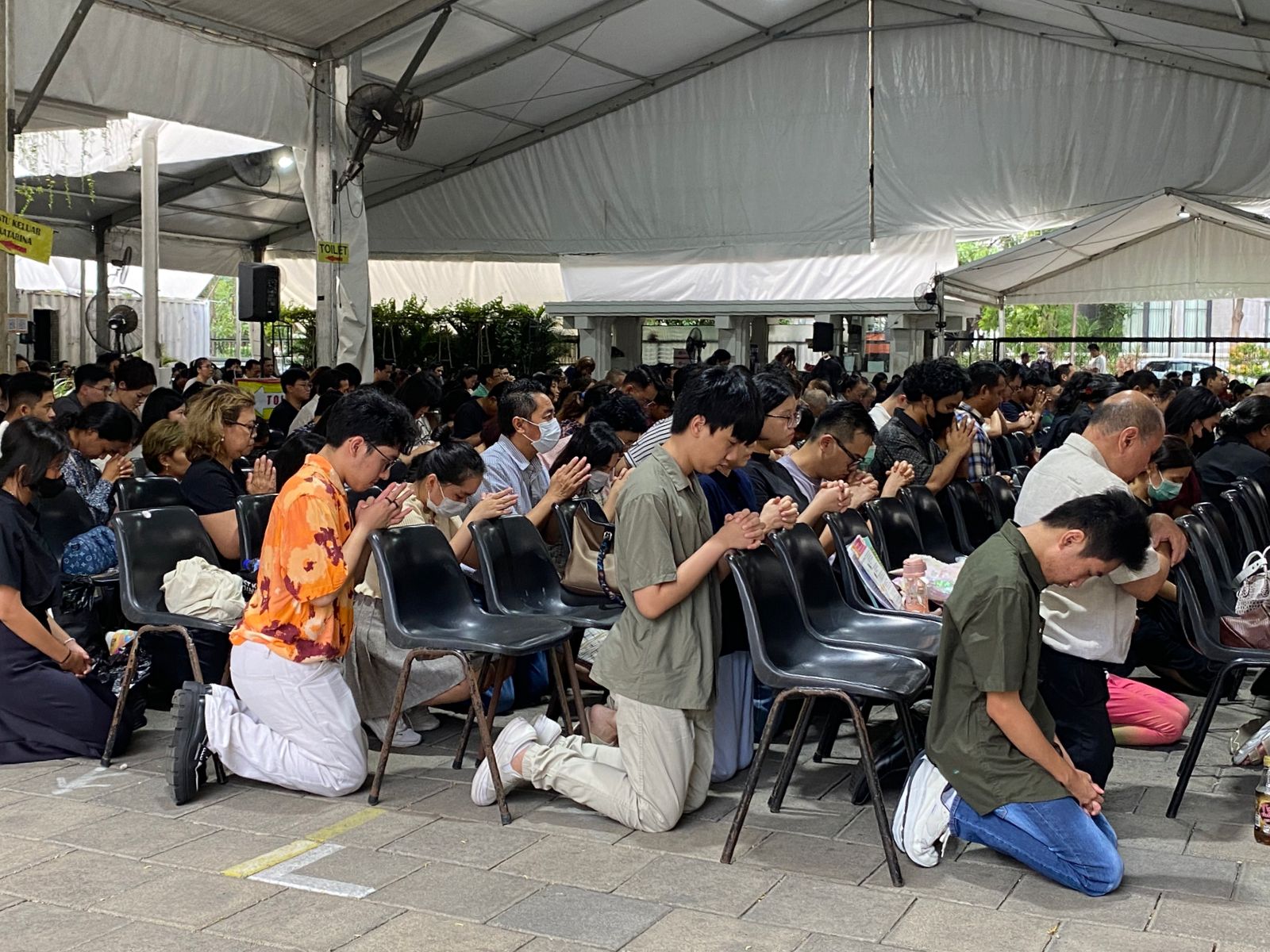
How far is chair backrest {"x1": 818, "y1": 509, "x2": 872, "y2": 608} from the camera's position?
4.86 m

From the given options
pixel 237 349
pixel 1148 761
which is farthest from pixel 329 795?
pixel 237 349

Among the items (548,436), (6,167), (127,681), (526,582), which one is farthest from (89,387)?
(526,582)

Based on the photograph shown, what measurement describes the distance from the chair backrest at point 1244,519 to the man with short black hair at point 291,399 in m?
7.05

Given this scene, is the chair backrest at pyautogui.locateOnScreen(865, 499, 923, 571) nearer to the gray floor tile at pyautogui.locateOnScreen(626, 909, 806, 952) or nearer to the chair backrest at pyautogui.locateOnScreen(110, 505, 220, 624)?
the gray floor tile at pyautogui.locateOnScreen(626, 909, 806, 952)

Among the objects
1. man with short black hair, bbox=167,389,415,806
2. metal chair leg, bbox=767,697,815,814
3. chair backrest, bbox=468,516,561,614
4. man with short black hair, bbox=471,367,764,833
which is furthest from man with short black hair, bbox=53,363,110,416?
metal chair leg, bbox=767,697,815,814

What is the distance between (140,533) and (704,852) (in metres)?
2.47

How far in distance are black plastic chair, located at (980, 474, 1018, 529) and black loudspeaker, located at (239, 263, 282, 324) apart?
28.0 feet

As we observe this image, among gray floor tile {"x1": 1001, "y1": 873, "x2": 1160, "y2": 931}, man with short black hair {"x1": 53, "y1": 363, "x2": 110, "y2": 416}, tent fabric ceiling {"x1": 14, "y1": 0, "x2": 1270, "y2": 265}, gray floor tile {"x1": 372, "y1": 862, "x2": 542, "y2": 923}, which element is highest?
tent fabric ceiling {"x1": 14, "y1": 0, "x2": 1270, "y2": 265}

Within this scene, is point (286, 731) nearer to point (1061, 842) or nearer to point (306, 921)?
point (306, 921)

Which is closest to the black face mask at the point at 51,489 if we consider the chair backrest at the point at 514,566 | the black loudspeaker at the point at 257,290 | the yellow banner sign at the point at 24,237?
the chair backrest at the point at 514,566

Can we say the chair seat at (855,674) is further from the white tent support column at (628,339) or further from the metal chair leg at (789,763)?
the white tent support column at (628,339)

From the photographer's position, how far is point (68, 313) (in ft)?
83.1

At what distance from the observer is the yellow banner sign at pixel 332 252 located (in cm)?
1373

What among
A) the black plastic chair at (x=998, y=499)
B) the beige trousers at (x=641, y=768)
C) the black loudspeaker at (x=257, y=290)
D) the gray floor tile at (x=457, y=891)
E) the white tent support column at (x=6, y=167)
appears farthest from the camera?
the black loudspeaker at (x=257, y=290)
